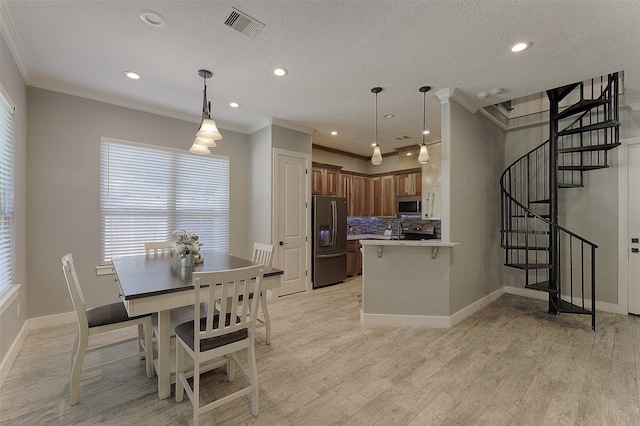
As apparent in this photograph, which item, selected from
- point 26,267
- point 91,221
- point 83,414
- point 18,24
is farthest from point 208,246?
point 18,24

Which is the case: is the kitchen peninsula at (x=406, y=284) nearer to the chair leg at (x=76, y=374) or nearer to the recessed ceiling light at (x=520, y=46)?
the recessed ceiling light at (x=520, y=46)

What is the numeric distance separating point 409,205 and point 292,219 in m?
2.76

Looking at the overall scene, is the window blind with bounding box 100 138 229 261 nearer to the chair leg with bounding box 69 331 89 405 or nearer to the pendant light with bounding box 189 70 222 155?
the pendant light with bounding box 189 70 222 155

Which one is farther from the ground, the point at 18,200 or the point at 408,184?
the point at 408,184

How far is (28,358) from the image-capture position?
263cm

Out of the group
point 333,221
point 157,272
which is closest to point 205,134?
point 157,272

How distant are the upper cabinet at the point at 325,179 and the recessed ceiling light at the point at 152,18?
3554 millimetres

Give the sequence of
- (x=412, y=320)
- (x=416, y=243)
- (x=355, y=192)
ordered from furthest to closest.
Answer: (x=355, y=192) < (x=412, y=320) < (x=416, y=243)

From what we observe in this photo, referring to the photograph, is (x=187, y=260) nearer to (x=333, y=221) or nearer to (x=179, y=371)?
(x=179, y=371)

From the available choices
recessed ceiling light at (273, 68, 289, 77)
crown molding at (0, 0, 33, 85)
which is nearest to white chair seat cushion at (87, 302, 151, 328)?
crown molding at (0, 0, 33, 85)

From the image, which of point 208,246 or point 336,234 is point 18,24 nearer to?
point 208,246

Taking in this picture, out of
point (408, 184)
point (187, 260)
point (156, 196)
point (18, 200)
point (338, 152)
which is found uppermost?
point (338, 152)

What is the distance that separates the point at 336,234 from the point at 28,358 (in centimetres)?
428

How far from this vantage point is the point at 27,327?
3156mm
